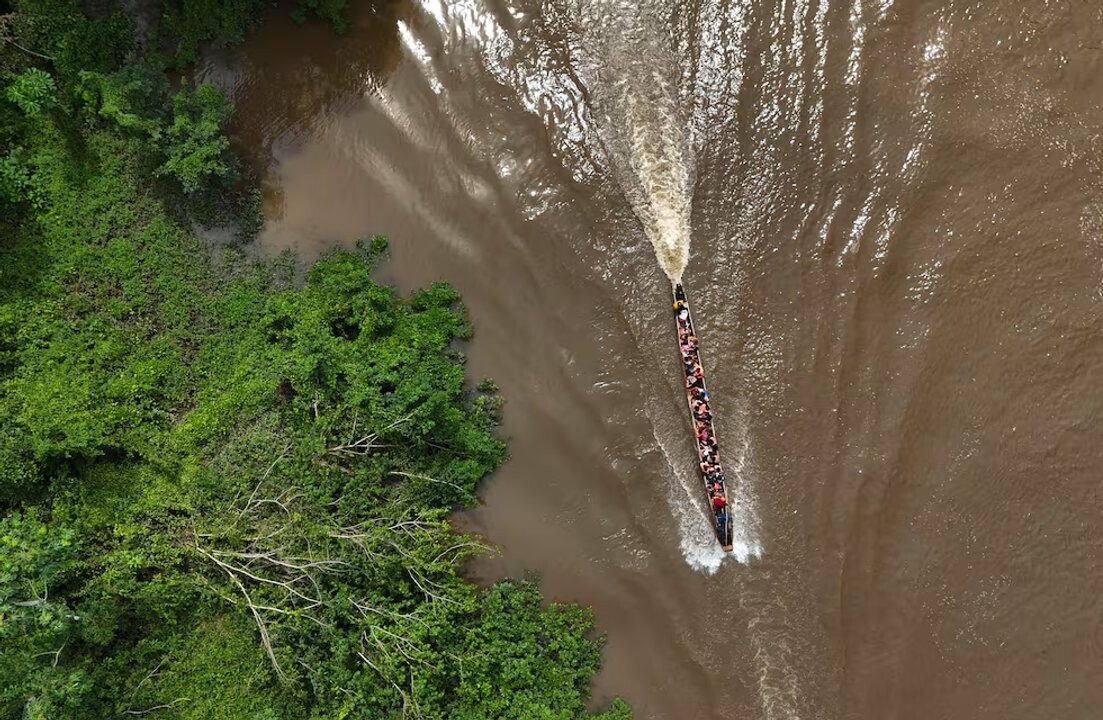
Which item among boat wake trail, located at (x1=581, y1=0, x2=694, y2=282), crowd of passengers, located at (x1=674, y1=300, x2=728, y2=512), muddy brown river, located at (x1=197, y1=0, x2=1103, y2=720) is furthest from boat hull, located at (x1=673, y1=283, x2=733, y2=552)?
boat wake trail, located at (x1=581, y1=0, x2=694, y2=282)

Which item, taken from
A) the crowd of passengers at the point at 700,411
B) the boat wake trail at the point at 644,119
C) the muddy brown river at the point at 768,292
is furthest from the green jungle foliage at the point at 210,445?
the boat wake trail at the point at 644,119

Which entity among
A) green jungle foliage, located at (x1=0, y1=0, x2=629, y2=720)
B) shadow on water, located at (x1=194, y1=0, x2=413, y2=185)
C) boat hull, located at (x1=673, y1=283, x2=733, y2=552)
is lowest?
green jungle foliage, located at (x1=0, y1=0, x2=629, y2=720)

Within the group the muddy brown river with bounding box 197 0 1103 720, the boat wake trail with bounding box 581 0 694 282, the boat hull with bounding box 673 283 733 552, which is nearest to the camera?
the muddy brown river with bounding box 197 0 1103 720

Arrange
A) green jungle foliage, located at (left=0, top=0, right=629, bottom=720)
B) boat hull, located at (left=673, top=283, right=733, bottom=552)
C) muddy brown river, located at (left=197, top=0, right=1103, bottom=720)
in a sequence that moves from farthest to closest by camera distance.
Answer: boat hull, located at (left=673, top=283, right=733, bottom=552) → muddy brown river, located at (left=197, top=0, right=1103, bottom=720) → green jungle foliage, located at (left=0, top=0, right=629, bottom=720)

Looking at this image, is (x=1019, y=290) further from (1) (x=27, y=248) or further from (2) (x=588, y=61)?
(1) (x=27, y=248)

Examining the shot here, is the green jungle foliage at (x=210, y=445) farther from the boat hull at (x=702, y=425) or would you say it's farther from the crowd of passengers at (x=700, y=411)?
the crowd of passengers at (x=700, y=411)

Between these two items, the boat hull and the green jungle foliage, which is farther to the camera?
the boat hull

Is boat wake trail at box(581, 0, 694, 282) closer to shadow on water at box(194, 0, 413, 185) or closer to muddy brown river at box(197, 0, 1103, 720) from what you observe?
muddy brown river at box(197, 0, 1103, 720)

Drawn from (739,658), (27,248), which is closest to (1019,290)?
(739,658)
